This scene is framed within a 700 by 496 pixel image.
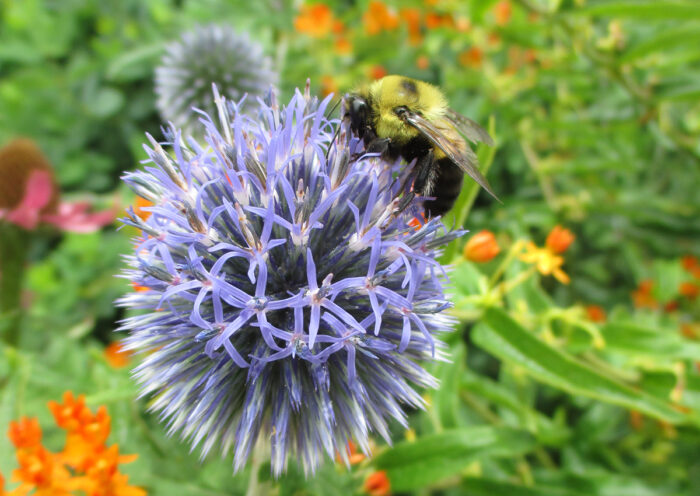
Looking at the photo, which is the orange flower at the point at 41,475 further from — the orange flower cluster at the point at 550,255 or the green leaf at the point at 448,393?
the orange flower cluster at the point at 550,255

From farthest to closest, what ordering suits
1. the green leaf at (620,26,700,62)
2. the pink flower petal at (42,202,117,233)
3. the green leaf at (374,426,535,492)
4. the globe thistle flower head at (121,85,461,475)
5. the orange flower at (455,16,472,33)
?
the orange flower at (455,16,472,33) < the pink flower petal at (42,202,117,233) < the green leaf at (620,26,700,62) < the green leaf at (374,426,535,492) < the globe thistle flower head at (121,85,461,475)

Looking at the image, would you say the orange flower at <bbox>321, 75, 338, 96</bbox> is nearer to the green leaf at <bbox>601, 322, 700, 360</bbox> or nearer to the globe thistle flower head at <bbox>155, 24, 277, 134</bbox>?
the globe thistle flower head at <bbox>155, 24, 277, 134</bbox>

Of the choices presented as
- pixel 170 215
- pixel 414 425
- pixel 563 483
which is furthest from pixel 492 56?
pixel 170 215

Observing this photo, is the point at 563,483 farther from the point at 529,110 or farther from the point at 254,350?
the point at 529,110

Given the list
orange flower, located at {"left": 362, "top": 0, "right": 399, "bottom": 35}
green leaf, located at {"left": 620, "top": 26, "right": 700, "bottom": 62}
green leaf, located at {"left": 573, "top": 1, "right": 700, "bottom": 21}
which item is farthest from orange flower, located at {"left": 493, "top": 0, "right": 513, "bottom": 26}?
green leaf, located at {"left": 573, "top": 1, "right": 700, "bottom": 21}

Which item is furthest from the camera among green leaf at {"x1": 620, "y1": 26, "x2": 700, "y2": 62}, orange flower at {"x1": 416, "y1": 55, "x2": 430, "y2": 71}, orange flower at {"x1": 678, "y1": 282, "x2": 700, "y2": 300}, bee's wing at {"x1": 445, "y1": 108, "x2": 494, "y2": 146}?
orange flower at {"x1": 416, "y1": 55, "x2": 430, "y2": 71}

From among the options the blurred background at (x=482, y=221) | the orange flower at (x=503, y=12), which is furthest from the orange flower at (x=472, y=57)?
the orange flower at (x=503, y=12)
